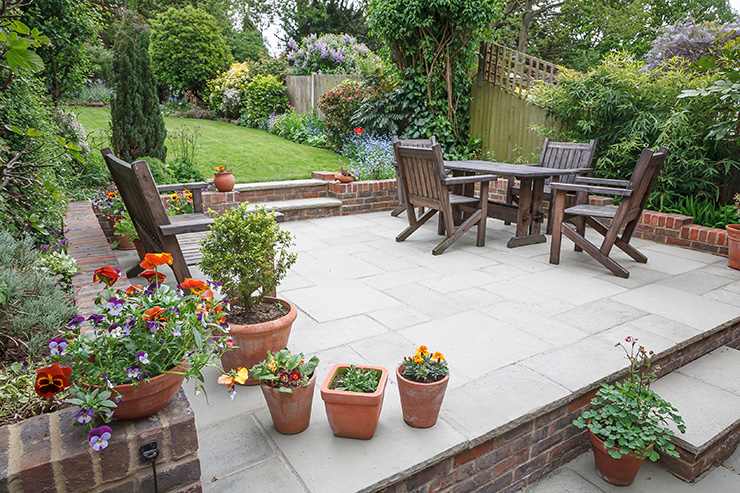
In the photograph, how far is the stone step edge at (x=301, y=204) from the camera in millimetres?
5695

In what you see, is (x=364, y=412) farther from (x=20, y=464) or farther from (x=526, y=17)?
(x=526, y=17)

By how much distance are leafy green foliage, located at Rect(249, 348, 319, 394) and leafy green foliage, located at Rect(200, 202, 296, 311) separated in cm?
47

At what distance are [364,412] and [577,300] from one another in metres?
2.09

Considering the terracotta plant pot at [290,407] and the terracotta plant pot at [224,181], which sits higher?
the terracotta plant pot at [224,181]

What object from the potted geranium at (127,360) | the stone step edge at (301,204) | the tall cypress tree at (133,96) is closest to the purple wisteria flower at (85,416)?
the potted geranium at (127,360)

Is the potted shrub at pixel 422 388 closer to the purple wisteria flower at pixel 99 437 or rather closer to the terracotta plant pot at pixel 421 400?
the terracotta plant pot at pixel 421 400

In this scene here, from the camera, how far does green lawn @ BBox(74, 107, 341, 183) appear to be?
6996 millimetres

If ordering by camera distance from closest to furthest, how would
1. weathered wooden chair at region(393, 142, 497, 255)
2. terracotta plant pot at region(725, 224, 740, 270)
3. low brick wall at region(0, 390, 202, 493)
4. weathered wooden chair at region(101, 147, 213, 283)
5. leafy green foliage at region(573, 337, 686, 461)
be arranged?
1. low brick wall at region(0, 390, 202, 493)
2. leafy green foliage at region(573, 337, 686, 461)
3. weathered wooden chair at region(101, 147, 213, 283)
4. terracotta plant pot at region(725, 224, 740, 270)
5. weathered wooden chair at region(393, 142, 497, 255)

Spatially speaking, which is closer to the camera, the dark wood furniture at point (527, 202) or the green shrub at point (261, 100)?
the dark wood furniture at point (527, 202)

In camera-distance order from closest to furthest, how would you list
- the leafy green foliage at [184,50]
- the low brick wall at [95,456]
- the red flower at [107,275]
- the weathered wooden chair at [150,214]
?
the low brick wall at [95,456] → the red flower at [107,275] → the weathered wooden chair at [150,214] → the leafy green foliage at [184,50]

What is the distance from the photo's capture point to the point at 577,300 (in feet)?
10.7

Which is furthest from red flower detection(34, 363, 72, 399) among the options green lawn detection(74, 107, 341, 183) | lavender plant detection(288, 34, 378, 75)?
lavender plant detection(288, 34, 378, 75)

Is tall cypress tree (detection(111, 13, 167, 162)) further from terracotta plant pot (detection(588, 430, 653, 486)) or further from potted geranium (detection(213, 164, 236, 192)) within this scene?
terracotta plant pot (detection(588, 430, 653, 486))

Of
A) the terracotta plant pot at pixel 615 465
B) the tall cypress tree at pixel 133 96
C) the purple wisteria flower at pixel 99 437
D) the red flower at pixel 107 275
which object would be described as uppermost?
the tall cypress tree at pixel 133 96
